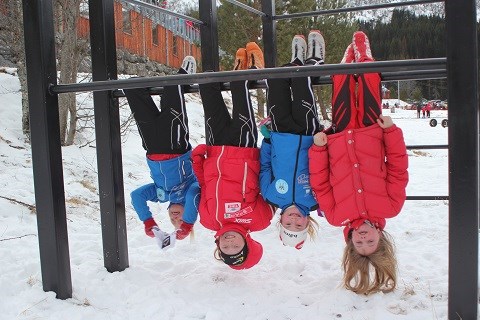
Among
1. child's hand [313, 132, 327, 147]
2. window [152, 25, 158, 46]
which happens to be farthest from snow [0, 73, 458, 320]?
window [152, 25, 158, 46]

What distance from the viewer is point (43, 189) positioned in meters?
2.17

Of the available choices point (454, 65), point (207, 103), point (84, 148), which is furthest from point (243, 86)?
point (84, 148)

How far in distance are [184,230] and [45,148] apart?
0.80 m

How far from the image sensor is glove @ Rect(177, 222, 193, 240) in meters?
2.51

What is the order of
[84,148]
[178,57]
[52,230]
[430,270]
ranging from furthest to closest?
1. [178,57]
2. [84,148]
3. [430,270]
4. [52,230]

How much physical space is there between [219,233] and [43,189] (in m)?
0.84

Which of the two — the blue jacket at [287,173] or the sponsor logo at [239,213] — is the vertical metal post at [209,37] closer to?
the blue jacket at [287,173]

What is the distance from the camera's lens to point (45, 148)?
215 centimetres

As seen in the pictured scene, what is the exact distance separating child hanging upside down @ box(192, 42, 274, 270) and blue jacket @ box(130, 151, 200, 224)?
98mm

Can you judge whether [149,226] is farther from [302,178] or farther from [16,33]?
[16,33]

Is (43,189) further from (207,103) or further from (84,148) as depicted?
(84,148)

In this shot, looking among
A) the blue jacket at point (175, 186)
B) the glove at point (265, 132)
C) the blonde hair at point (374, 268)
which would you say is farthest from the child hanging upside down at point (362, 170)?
the blue jacket at point (175, 186)

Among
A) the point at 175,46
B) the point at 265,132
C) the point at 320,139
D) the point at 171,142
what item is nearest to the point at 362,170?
the point at 320,139

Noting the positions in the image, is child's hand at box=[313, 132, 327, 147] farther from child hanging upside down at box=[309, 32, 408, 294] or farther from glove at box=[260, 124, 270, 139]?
glove at box=[260, 124, 270, 139]
